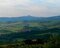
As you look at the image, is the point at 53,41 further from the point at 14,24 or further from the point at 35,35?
the point at 14,24

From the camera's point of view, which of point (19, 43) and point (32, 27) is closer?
point (19, 43)

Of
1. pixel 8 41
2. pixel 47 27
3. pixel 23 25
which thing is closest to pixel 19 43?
pixel 8 41

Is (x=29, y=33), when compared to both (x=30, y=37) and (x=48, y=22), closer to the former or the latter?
(x=30, y=37)

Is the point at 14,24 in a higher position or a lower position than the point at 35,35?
higher

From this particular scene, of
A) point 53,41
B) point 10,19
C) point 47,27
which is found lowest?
point 53,41

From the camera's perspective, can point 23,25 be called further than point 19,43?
Yes

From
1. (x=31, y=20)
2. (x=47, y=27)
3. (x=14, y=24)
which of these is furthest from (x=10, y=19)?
(x=47, y=27)

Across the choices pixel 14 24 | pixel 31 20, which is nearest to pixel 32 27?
pixel 31 20

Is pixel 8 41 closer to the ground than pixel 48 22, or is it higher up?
closer to the ground
